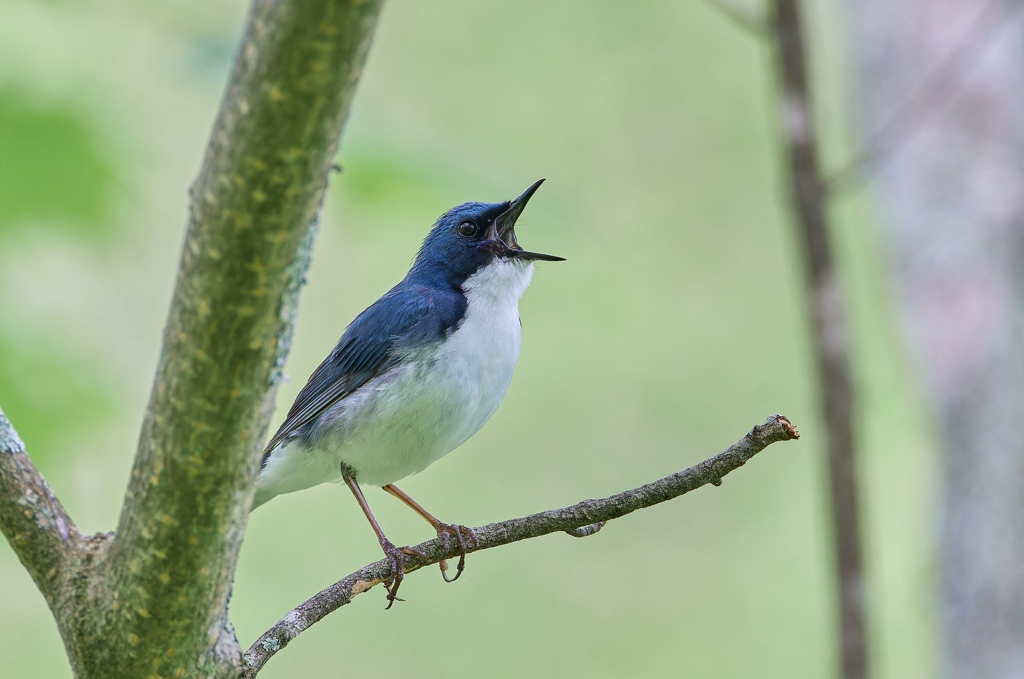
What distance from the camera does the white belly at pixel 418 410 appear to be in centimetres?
239

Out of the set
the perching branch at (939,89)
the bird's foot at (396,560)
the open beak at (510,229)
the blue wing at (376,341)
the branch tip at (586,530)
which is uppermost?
the perching branch at (939,89)

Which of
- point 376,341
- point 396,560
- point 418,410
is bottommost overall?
point 396,560

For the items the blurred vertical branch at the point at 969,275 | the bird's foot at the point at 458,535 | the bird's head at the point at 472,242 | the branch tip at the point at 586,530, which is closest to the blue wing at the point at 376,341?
the bird's head at the point at 472,242

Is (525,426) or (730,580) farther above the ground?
(525,426)

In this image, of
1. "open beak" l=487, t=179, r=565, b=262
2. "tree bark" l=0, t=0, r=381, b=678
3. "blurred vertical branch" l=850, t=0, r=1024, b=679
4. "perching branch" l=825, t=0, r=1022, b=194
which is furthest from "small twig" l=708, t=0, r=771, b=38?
"tree bark" l=0, t=0, r=381, b=678

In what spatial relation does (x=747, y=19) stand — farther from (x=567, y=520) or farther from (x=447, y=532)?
(x=567, y=520)

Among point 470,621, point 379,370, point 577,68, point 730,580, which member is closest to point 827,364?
point 379,370

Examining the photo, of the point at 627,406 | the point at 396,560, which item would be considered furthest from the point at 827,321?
the point at 627,406

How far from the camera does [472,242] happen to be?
3.02 meters

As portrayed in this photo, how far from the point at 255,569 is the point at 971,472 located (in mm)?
4078

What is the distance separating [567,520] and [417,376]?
1019 mm

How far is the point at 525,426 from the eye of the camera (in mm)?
7285

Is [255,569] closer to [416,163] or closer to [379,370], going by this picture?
[379,370]

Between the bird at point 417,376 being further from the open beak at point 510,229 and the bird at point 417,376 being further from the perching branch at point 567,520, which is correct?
the perching branch at point 567,520
